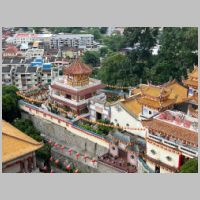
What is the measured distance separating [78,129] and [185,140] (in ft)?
25.5

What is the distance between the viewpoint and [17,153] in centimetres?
1811

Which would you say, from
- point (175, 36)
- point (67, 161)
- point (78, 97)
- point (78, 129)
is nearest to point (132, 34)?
point (175, 36)

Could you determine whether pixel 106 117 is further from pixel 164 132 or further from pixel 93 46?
pixel 93 46

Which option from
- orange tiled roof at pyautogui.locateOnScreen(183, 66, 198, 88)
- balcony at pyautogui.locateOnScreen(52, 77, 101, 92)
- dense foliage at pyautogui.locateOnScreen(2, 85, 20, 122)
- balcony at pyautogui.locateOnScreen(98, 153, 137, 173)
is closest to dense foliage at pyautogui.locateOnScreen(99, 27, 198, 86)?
balcony at pyautogui.locateOnScreen(52, 77, 101, 92)

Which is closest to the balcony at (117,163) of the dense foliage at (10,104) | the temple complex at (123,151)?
the temple complex at (123,151)

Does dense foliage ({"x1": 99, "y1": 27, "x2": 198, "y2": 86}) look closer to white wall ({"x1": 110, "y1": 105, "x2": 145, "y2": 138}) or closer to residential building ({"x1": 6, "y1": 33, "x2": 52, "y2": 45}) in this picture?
white wall ({"x1": 110, "y1": 105, "x2": 145, "y2": 138})

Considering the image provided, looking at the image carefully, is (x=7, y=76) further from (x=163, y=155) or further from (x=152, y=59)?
(x=163, y=155)

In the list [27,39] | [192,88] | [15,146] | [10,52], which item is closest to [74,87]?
[15,146]

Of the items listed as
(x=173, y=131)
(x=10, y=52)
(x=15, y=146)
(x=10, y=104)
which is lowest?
(x=15, y=146)

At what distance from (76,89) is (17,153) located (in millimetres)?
7518

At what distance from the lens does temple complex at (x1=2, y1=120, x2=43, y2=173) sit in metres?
17.9

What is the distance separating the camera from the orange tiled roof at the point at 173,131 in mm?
16989

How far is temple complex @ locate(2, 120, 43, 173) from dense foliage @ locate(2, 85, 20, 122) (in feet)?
19.4

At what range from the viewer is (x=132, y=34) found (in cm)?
3150
